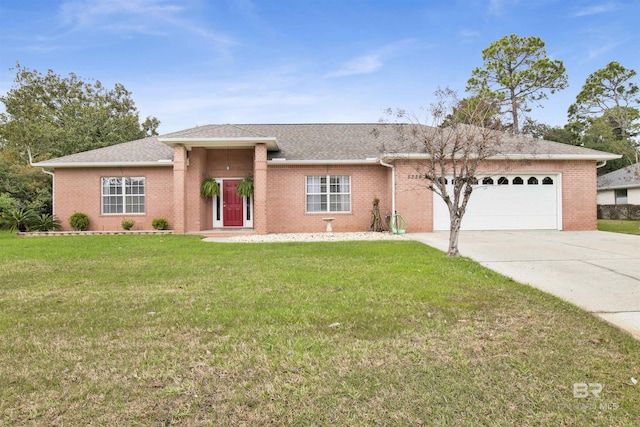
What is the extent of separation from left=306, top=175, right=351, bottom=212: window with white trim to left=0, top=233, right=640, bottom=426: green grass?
9803mm

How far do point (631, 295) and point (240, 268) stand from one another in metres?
6.13

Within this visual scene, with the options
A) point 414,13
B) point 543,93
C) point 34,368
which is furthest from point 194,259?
point 543,93

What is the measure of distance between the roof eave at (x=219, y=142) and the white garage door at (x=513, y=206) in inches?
284

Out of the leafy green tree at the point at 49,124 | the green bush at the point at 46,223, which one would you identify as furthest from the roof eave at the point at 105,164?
the leafy green tree at the point at 49,124

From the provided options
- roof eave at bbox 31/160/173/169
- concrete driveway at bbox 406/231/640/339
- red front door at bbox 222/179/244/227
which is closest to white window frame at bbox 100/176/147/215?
roof eave at bbox 31/160/173/169

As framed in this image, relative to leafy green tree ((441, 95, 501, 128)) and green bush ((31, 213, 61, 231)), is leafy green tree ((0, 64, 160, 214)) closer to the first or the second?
green bush ((31, 213, 61, 231))

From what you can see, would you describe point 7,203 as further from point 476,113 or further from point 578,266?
point 578,266

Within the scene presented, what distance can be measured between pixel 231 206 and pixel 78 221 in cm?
631

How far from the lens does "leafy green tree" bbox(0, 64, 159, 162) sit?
84.4 ft

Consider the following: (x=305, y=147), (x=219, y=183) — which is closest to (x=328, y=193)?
(x=305, y=147)

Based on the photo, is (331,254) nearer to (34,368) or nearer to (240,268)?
(240,268)

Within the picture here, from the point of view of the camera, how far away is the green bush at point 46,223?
15.8 metres

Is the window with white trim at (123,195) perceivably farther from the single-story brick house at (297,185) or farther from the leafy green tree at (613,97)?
the leafy green tree at (613,97)

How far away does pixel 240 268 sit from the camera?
23.8 ft
